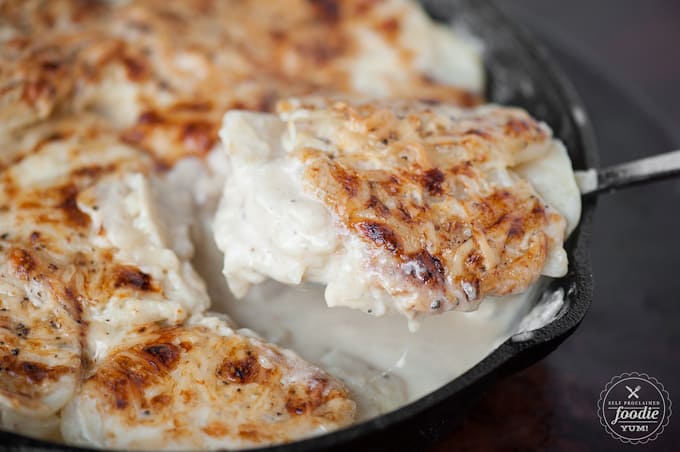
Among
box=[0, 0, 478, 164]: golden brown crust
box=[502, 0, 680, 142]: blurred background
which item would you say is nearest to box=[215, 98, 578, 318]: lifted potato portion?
box=[0, 0, 478, 164]: golden brown crust

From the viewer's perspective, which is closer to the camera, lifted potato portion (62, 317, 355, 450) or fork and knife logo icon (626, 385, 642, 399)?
lifted potato portion (62, 317, 355, 450)

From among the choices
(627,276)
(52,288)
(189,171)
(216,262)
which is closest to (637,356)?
(627,276)

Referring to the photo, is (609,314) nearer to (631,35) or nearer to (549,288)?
(549,288)

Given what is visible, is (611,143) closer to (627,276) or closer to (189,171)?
(627,276)

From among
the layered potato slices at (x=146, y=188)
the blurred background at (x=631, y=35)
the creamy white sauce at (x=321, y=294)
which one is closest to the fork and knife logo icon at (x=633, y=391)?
the creamy white sauce at (x=321, y=294)

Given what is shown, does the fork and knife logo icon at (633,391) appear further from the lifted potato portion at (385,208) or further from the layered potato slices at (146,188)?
the layered potato slices at (146,188)

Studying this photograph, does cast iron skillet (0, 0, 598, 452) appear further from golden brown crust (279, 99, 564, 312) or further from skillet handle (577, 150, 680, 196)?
golden brown crust (279, 99, 564, 312)

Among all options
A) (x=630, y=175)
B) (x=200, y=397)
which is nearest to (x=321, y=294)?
(x=200, y=397)
